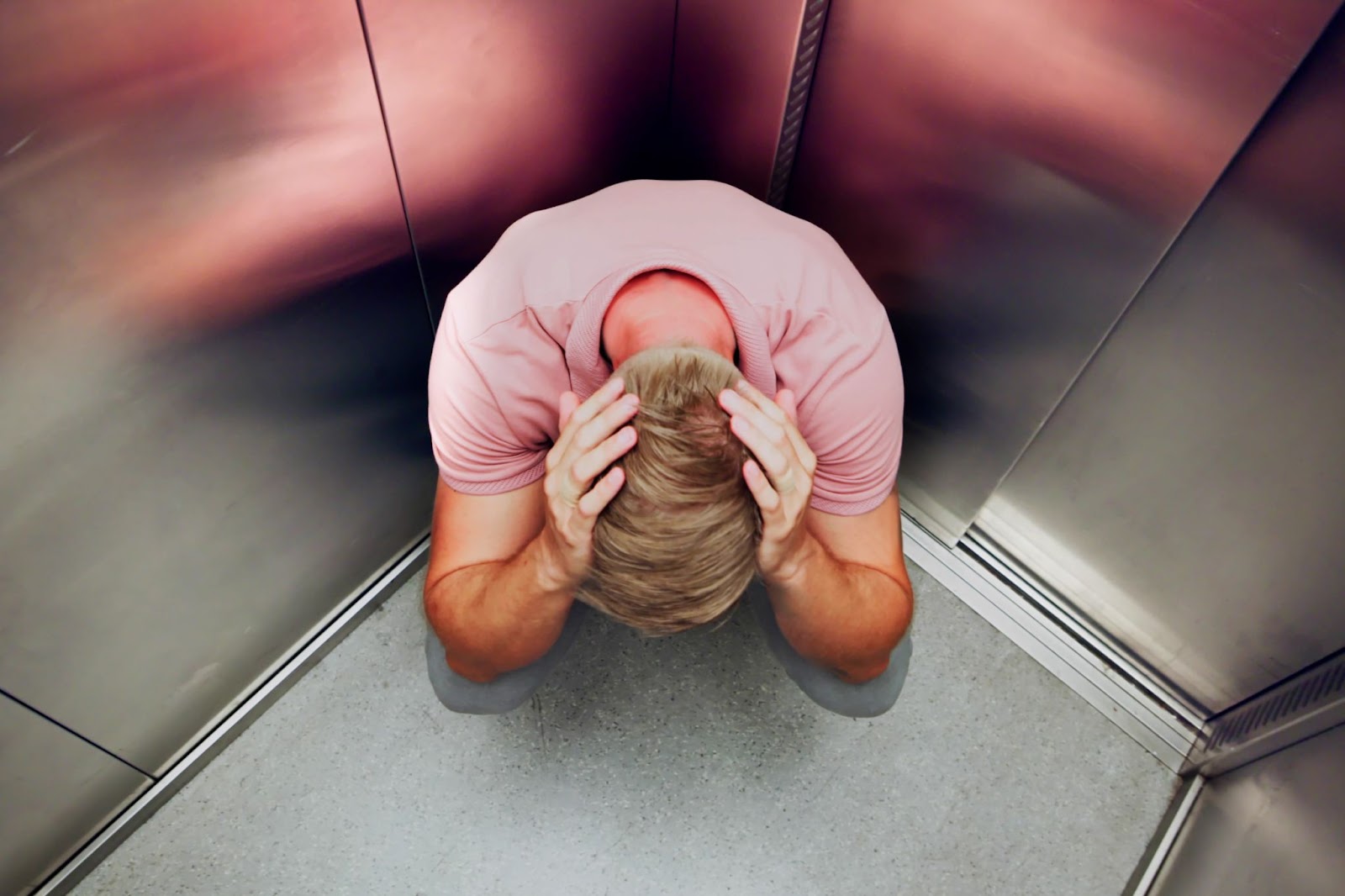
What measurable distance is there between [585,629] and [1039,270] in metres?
1.15

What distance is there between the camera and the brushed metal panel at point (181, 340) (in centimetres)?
82

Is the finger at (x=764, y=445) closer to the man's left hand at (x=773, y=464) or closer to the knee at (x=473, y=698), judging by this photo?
the man's left hand at (x=773, y=464)

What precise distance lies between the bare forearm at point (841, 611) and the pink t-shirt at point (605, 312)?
0.56 feet

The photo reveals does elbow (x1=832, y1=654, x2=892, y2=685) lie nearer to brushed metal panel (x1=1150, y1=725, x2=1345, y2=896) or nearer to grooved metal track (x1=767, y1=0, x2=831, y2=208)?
brushed metal panel (x1=1150, y1=725, x2=1345, y2=896)

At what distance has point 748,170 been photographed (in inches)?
63.7

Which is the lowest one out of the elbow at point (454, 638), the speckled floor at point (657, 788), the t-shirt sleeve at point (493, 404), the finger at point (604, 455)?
the speckled floor at point (657, 788)

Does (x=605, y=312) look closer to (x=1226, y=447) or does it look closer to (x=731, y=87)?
(x=731, y=87)

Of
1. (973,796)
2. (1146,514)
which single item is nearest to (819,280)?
(1146,514)

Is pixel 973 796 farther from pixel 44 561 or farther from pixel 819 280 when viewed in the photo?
pixel 44 561

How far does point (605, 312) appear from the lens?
3.37ft

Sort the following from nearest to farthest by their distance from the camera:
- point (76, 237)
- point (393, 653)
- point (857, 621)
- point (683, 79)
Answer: point (76, 237) → point (857, 621) → point (683, 79) → point (393, 653)

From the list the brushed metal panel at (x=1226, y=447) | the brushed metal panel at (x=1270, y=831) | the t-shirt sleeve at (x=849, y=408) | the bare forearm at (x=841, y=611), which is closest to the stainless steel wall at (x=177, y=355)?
the t-shirt sleeve at (x=849, y=408)

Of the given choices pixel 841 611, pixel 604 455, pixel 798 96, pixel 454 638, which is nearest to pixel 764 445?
pixel 604 455

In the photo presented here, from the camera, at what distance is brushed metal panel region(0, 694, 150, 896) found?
46.8 inches
